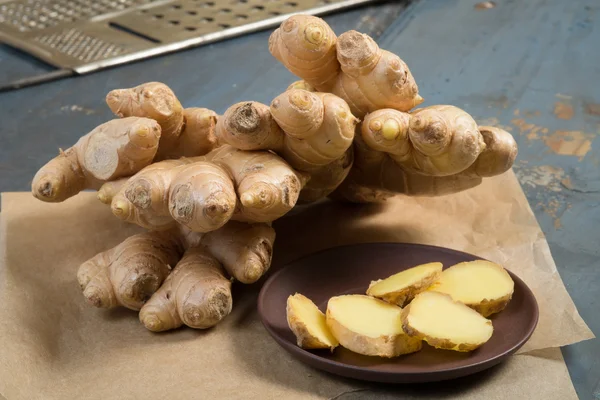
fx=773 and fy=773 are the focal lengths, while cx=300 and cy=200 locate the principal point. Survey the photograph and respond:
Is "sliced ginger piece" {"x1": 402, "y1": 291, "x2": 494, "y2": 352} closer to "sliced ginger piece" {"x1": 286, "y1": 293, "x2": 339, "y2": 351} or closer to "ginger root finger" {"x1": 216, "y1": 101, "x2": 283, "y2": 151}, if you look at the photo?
"sliced ginger piece" {"x1": 286, "y1": 293, "x2": 339, "y2": 351}

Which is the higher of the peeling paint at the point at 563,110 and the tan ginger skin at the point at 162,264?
the tan ginger skin at the point at 162,264

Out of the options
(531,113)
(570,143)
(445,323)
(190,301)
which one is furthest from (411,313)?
(531,113)

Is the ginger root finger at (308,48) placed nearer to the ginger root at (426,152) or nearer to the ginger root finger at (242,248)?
the ginger root at (426,152)

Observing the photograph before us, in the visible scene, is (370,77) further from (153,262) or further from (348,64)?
(153,262)

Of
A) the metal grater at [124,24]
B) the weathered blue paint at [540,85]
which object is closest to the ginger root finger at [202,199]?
the weathered blue paint at [540,85]

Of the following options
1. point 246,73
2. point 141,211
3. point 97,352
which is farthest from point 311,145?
point 246,73

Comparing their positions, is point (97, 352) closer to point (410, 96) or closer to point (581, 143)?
point (410, 96)
